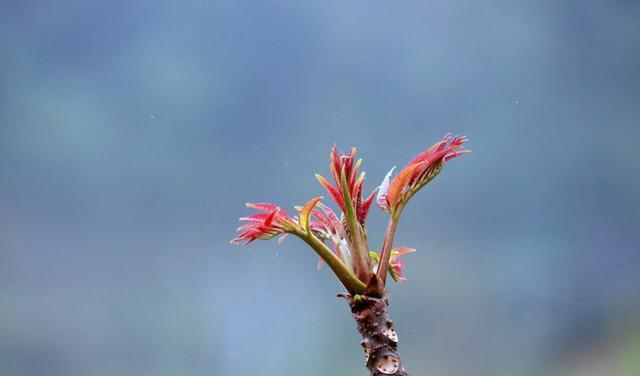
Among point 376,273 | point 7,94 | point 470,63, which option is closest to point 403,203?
point 376,273

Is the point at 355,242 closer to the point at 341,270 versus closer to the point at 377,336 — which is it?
the point at 341,270

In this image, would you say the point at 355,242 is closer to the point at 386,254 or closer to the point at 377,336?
the point at 386,254

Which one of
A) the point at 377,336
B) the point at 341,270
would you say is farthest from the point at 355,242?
the point at 377,336

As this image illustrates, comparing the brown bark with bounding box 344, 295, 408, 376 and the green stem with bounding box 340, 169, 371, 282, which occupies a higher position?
the green stem with bounding box 340, 169, 371, 282

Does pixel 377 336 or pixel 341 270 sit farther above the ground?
pixel 341 270

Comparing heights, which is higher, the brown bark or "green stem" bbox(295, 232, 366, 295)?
"green stem" bbox(295, 232, 366, 295)

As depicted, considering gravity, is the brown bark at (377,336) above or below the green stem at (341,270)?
below

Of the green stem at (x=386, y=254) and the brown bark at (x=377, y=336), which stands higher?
the green stem at (x=386, y=254)

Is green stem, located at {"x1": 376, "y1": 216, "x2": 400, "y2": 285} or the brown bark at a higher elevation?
green stem, located at {"x1": 376, "y1": 216, "x2": 400, "y2": 285}
